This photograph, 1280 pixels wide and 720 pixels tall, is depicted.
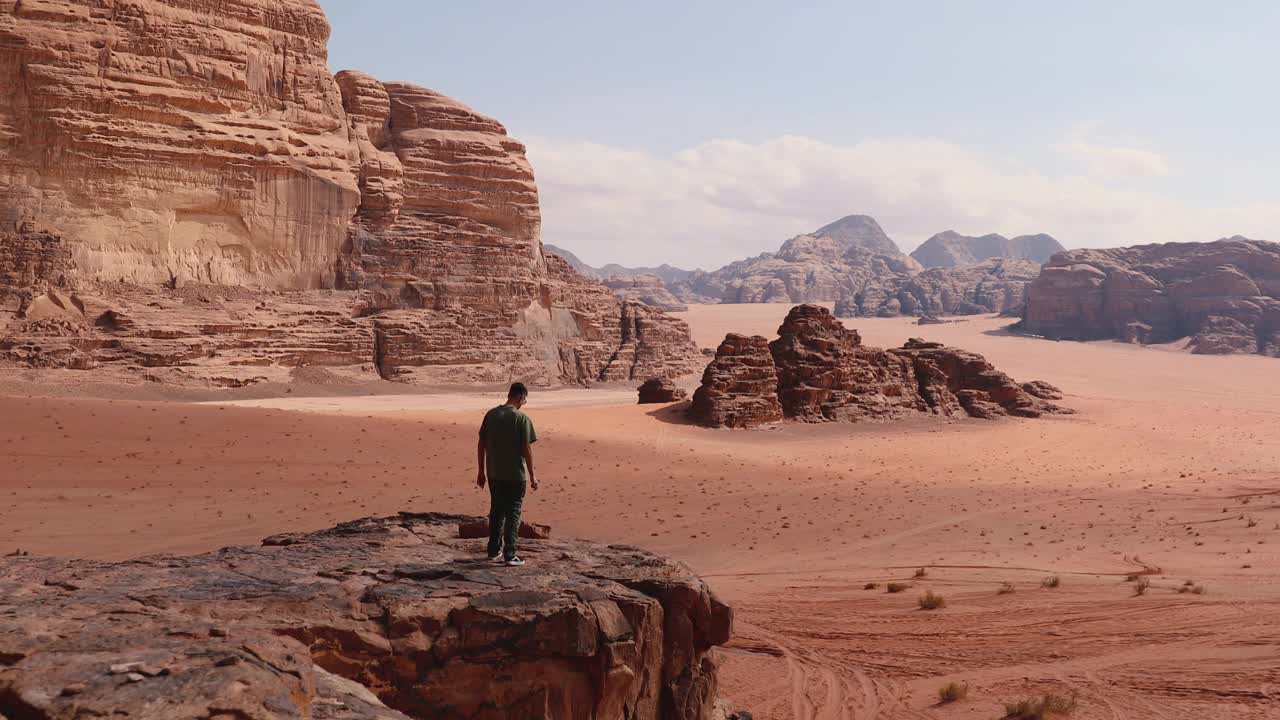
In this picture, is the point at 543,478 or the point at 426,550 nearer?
the point at 426,550

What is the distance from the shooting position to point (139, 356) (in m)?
34.3

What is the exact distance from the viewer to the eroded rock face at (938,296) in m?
126

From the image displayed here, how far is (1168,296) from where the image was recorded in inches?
3497

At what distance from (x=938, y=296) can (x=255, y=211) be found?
105679 mm

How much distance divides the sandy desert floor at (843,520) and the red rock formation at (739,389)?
86 cm

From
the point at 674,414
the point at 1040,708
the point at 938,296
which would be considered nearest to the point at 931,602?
the point at 1040,708

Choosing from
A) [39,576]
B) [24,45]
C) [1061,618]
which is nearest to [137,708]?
[39,576]

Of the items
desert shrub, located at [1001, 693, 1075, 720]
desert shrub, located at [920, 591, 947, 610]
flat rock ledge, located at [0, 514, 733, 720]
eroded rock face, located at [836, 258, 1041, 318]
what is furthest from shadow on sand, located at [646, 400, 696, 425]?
eroded rock face, located at [836, 258, 1041, 318]

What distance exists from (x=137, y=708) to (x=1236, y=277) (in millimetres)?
100082

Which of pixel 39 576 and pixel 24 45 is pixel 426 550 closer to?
pixel 39 576

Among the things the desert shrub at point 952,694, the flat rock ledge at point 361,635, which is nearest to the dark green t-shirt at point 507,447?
the flat rock ledge at point 361,635

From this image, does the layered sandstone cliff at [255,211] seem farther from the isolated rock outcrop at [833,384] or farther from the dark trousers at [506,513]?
the dark trousers at [506,513]

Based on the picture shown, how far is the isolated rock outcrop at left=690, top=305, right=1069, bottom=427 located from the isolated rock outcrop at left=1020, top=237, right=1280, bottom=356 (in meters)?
58.6

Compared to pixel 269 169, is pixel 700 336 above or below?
below
